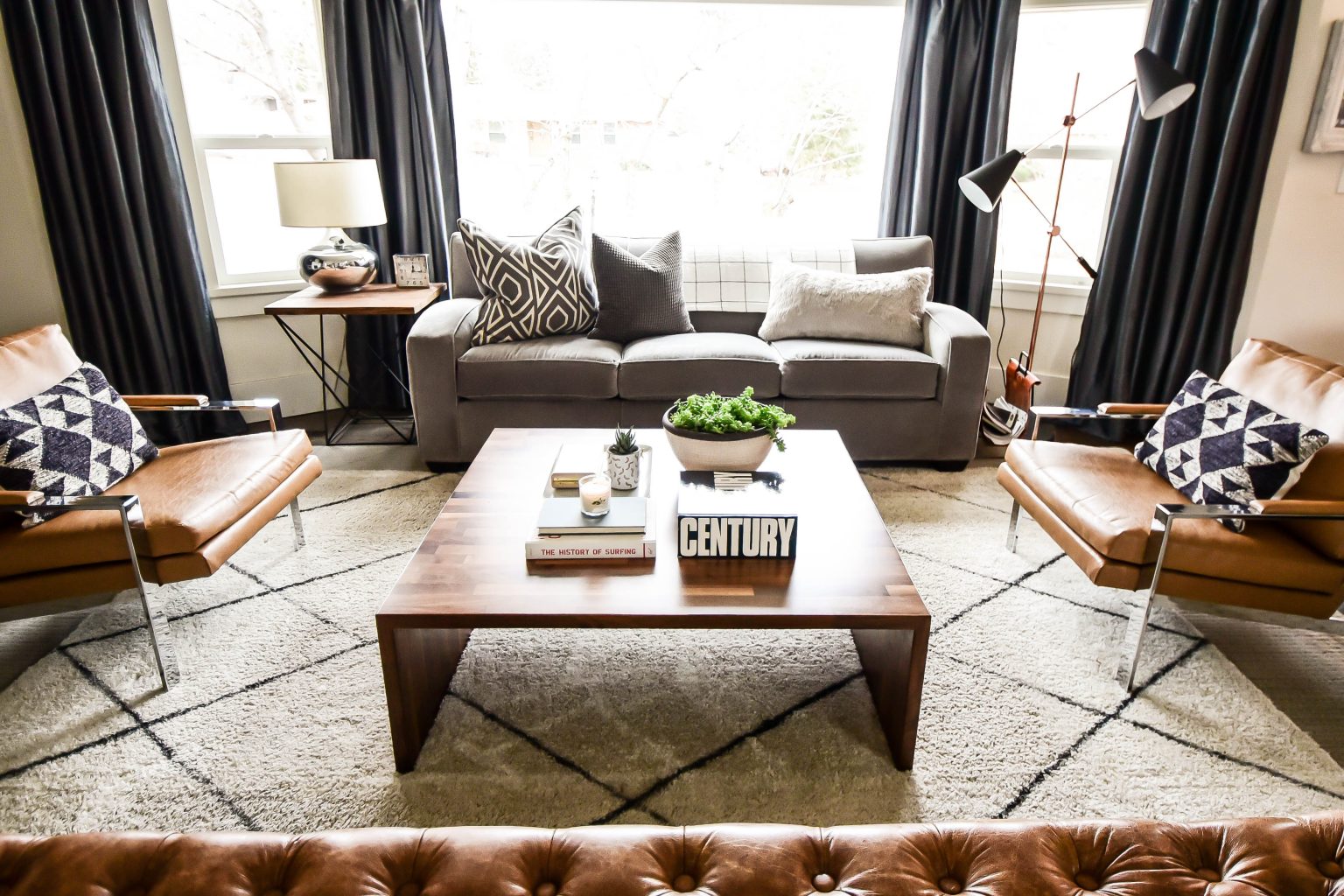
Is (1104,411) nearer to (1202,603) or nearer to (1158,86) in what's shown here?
(1202,603)

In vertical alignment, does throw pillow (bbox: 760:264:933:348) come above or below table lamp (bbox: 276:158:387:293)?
below

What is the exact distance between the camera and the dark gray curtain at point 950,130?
3.66 m

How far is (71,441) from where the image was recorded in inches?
84.0

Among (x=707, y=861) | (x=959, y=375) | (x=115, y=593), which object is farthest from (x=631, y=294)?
(x=707, y=861)

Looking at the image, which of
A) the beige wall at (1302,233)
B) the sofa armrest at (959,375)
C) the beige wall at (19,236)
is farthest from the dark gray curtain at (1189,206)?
the beige wall at (19,236)

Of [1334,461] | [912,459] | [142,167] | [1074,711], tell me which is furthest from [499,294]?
[1334,461]

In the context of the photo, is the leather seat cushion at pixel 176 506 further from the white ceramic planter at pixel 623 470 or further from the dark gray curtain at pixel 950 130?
the dark gray curtain at pixel 950 130

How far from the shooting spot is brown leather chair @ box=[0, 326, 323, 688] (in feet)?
6.36

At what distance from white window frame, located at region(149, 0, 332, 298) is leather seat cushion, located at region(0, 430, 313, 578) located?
5.22 ft

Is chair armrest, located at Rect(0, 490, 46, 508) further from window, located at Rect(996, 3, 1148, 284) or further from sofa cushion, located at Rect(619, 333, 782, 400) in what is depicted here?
window, located at Rect(996, 3, 1148, 284)

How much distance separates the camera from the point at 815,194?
14.0 feet

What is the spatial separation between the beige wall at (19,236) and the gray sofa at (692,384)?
147 cm

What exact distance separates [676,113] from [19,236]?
2.82 meters

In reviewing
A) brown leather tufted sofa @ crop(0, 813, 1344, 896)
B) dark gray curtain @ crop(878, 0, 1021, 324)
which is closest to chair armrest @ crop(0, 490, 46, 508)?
brown leather tufted sofa @ crop(0, 813, 1344, 896)
